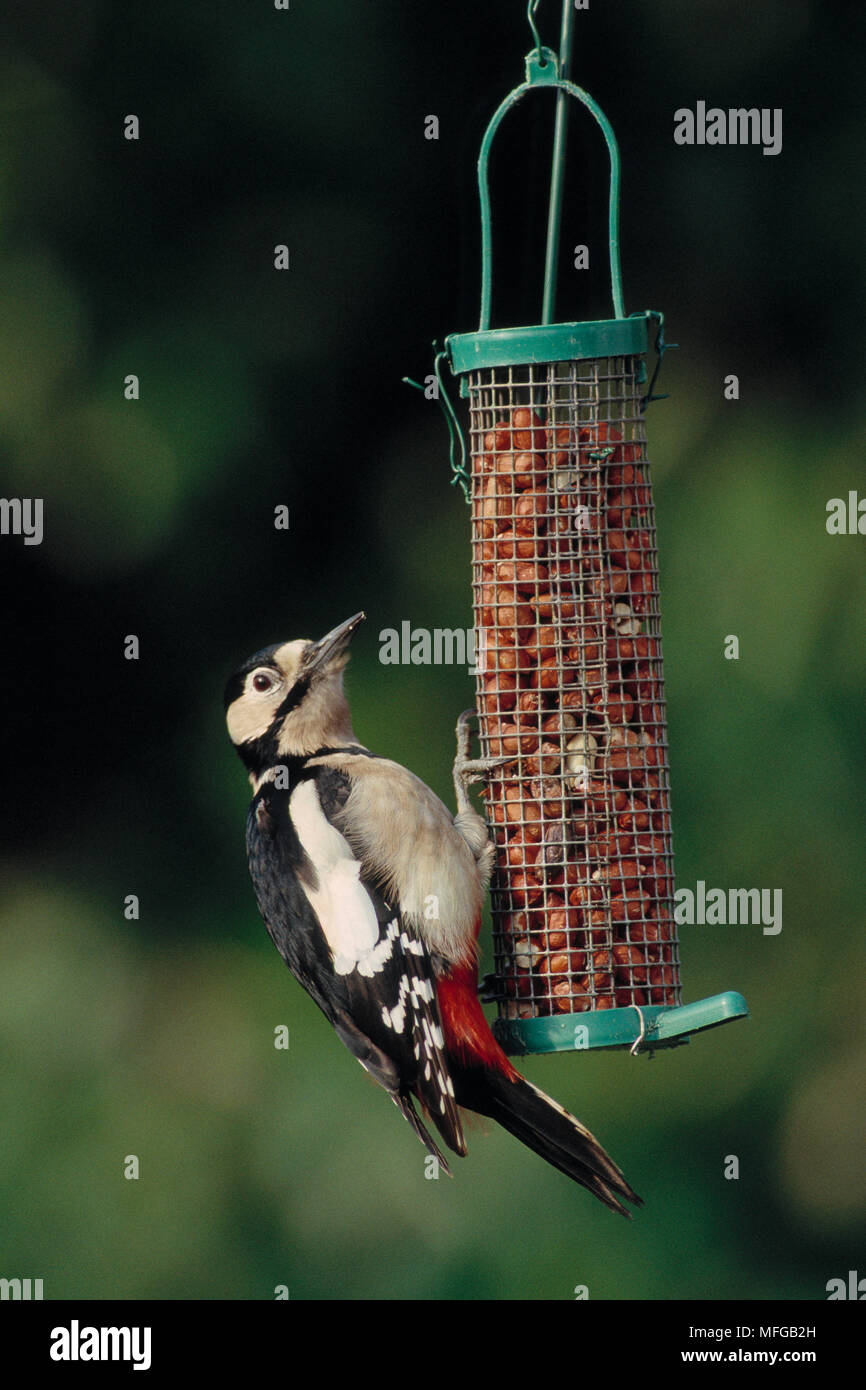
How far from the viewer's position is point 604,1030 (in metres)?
3.95

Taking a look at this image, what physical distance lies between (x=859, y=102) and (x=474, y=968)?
16.9ft

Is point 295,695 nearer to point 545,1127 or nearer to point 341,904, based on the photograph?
point 341,904

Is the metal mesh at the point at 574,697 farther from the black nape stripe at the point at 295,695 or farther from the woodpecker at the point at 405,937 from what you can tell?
the black nape stripe at the point at 295,695

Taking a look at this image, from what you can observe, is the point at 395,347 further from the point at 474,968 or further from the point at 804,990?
the point at 474,968

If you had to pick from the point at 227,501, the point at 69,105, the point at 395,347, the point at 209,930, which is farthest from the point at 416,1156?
the point at 69,105

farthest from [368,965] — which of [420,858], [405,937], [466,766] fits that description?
[466,766]

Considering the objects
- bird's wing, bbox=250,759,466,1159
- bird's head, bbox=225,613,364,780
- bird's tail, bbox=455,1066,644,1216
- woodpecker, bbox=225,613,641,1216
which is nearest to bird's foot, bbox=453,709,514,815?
woodpecker, bbox=225,613,641,1216

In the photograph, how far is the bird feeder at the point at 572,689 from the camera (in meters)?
4.14

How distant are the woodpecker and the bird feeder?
85 mm

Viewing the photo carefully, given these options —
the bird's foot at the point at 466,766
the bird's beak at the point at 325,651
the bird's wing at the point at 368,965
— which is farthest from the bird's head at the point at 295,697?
the bird's foot at the point at 466,766

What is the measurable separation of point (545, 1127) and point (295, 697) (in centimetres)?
110

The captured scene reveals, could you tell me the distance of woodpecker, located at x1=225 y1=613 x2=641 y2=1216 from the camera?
4113mm

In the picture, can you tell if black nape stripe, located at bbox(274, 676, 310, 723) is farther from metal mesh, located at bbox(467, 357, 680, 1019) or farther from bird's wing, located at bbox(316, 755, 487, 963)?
metal mesh, located at bbox(467, 357, 680, 1019)

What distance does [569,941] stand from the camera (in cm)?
416
